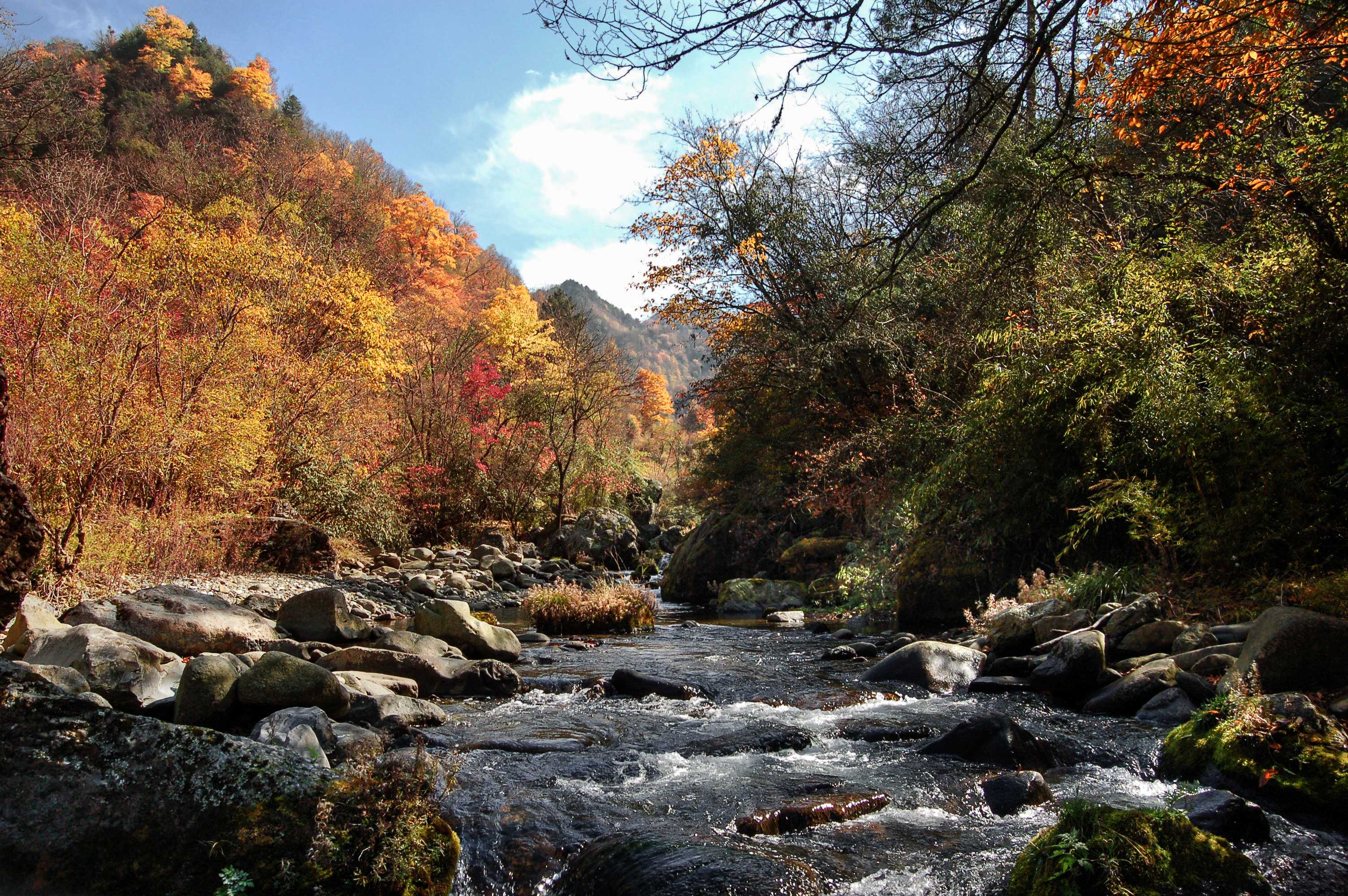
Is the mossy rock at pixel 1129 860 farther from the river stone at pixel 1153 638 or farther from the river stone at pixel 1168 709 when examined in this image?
the river stone at pixel 1153 638

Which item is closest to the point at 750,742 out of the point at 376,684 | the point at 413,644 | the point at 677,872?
the point at 677,872

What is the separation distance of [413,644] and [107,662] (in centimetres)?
268

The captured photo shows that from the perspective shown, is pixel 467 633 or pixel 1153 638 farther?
pixel 467 633

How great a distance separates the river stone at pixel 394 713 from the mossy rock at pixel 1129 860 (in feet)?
14.0

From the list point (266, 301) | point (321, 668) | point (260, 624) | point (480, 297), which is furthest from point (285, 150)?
point (321, 668)

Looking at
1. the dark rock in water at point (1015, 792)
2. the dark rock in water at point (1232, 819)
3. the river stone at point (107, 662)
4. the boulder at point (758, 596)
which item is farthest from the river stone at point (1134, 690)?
the boulder at point (758, 596)

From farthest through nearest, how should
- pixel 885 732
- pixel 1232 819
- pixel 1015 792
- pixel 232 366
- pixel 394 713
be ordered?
pixel 232 366 → pixel 394 713 → pixel 885 732 → pixel 1015 792 → pixel 1232 819

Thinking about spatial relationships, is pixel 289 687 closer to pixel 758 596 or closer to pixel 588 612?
pixel 588 612

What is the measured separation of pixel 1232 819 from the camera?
322 centimetres

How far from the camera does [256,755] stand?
9.09 ft

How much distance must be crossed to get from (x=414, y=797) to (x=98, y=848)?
937mm

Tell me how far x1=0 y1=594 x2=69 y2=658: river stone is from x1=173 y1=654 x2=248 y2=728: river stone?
171cm

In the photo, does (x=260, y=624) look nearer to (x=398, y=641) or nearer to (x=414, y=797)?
(x=398, y=641)

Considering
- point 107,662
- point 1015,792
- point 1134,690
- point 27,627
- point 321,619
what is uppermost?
point 27,627
